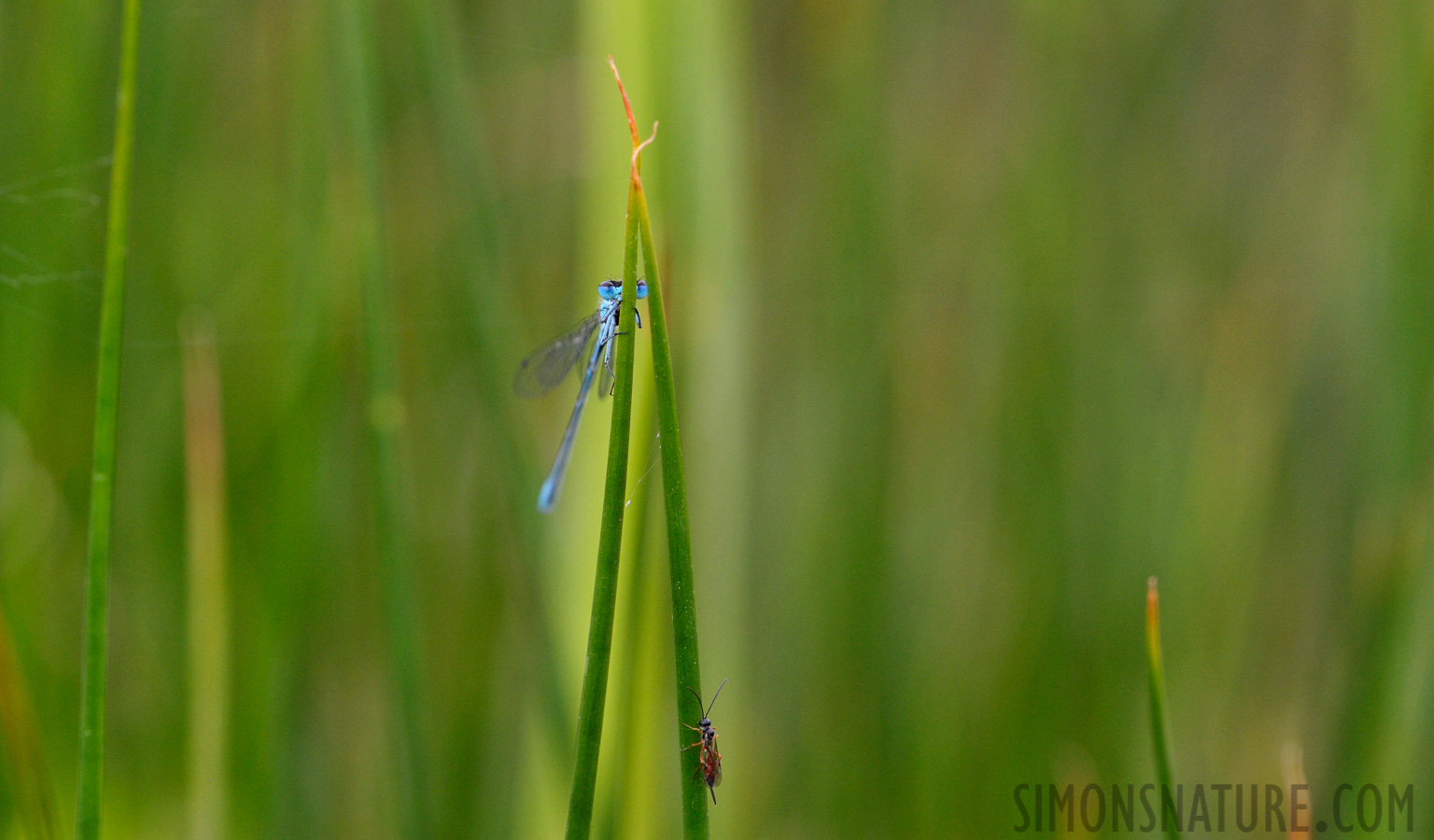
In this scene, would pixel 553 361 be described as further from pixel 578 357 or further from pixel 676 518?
pixel 676 518

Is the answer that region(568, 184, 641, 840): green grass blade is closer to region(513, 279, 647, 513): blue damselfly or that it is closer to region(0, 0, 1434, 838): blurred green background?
region(0, 0, 1434, 838): blurred green background

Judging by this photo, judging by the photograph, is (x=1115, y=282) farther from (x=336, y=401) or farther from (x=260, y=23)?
(x=260, y=23)

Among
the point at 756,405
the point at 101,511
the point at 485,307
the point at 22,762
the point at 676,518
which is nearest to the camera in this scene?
the point at 676,518

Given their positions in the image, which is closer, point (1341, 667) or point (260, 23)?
point (1341, 667)

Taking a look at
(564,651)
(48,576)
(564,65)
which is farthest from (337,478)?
(564,65)

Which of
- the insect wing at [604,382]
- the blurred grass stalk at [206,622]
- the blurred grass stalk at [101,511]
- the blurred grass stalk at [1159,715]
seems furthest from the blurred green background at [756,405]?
the blurred grass stalk at [1159,715]

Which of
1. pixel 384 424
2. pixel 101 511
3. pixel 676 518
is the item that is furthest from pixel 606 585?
pixel 384 424
